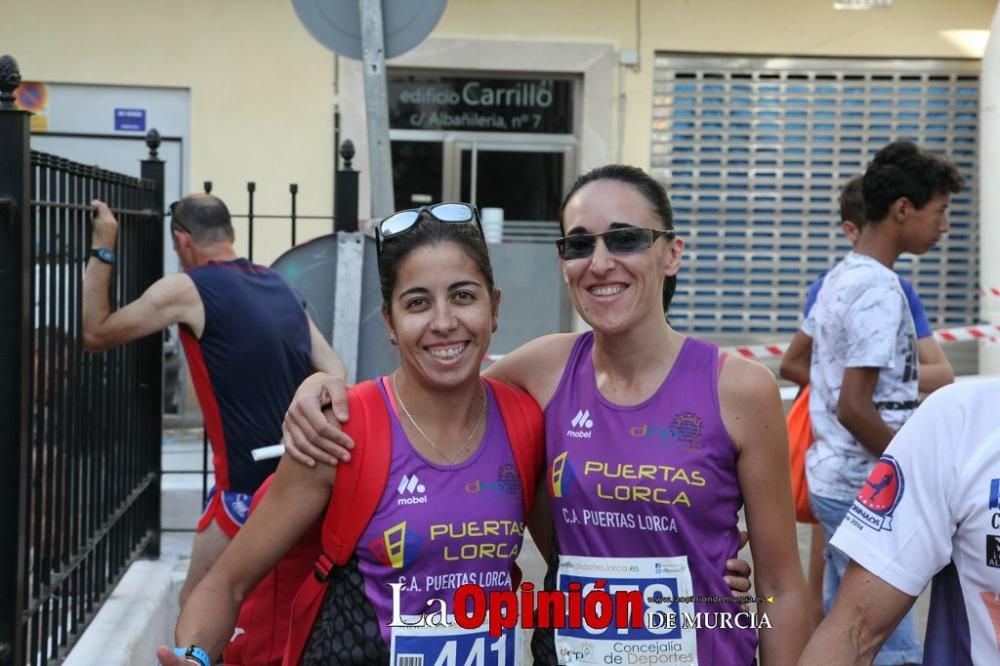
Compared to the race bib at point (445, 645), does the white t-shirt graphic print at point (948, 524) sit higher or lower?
higher

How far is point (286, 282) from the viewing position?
5289mm

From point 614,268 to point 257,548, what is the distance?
3.03 ft

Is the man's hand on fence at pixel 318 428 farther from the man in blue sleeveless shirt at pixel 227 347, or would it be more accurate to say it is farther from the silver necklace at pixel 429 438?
the man in blue sleeveless shirt at pixel 227 347

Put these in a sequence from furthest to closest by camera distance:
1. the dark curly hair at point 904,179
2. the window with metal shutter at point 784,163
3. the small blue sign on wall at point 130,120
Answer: the window with metal shutter at point 784,163 → the small blue sign on wall at point 130,120 → the dark curly hair at point 904,179

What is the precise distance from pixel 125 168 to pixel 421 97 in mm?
2474

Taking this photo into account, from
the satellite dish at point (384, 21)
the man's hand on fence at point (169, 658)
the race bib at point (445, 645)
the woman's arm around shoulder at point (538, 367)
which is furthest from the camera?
the satellite dish at point (384, 21)

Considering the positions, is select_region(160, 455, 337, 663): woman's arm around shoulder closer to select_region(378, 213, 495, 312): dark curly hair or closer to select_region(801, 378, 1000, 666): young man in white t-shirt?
select_region(378, 213, 495, 312): dark curly hair

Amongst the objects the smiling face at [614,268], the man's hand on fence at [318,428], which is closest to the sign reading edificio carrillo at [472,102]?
the smiling face at [614,268]

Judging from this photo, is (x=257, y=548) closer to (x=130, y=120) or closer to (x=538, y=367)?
(x=538, y=367)

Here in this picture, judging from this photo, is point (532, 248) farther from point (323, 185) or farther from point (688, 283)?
point (688, 283)

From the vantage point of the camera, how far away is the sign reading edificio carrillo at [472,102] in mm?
11055

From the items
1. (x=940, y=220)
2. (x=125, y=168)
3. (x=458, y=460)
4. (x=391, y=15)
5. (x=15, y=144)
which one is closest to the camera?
(x=458, y=460)

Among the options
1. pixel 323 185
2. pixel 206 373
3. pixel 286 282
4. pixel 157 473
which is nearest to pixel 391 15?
pixel 286 282

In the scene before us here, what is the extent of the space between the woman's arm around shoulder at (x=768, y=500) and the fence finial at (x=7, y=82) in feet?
6.80
